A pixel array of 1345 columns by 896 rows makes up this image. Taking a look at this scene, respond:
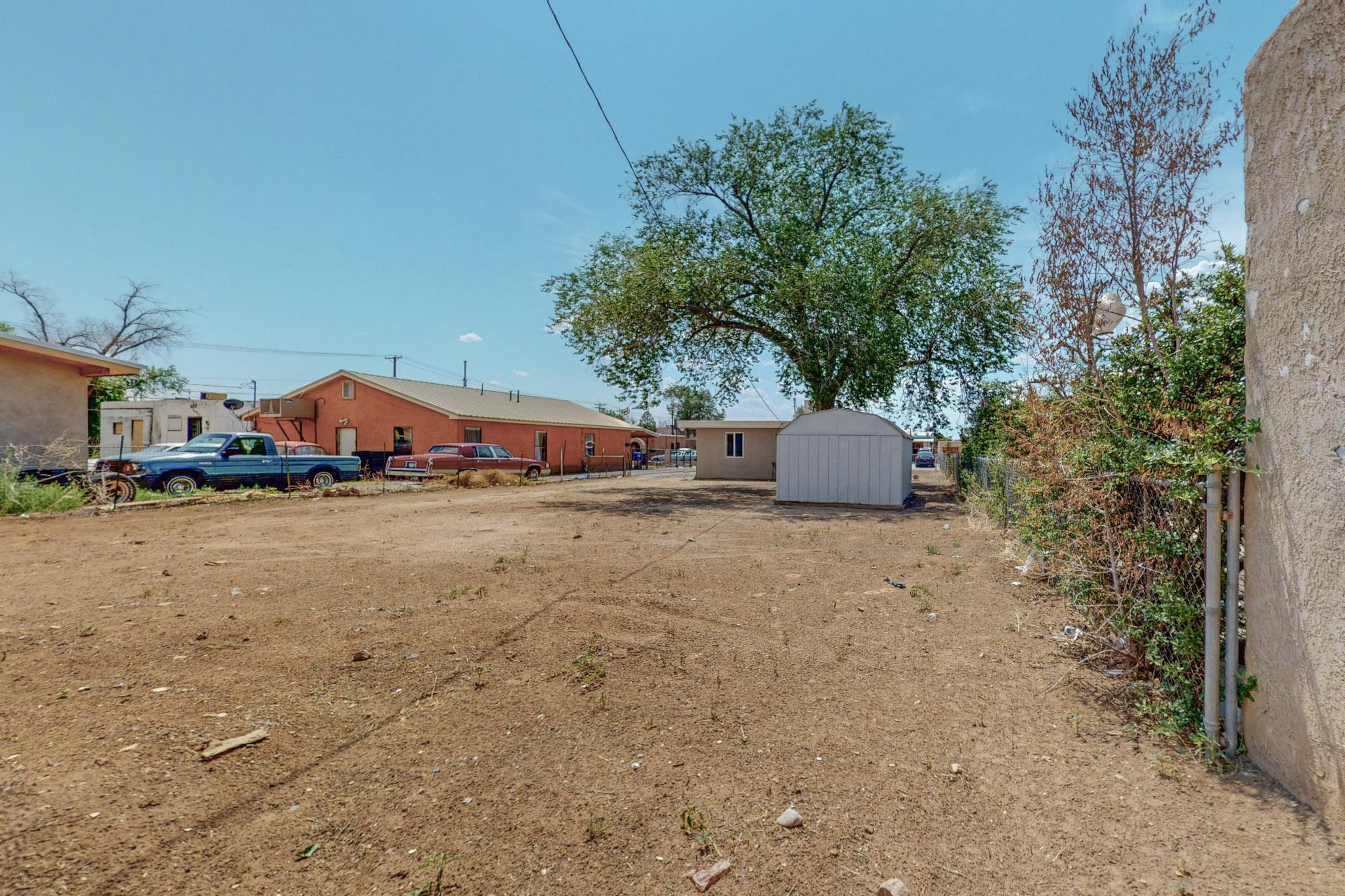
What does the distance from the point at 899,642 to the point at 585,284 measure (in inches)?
633

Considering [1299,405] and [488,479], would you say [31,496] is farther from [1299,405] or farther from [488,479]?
[1299,405]

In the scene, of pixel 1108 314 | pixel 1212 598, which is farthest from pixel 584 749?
pixel 1108 314

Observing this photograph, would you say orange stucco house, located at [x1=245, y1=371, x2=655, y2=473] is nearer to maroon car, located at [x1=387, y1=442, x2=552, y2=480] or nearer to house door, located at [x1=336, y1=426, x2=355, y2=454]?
house door, located at [x1=336, y1=426, x2=355, y2=454]

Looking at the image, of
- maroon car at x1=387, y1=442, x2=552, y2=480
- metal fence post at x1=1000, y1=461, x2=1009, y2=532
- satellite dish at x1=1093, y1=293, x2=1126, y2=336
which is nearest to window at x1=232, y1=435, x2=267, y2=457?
maroon car at x1=387, y1=442, x2=552, y2=480

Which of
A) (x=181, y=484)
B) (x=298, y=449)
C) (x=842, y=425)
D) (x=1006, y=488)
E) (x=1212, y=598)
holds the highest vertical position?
(x=842, y=425)

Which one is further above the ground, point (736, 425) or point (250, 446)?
point (736, 425)

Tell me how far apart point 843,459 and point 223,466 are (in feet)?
53.9

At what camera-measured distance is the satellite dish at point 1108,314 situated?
176 inches

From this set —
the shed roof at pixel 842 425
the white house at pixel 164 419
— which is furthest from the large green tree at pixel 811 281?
the white house at pixel 164 419

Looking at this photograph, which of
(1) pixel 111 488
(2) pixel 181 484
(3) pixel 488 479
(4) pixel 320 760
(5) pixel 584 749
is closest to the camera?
(4) pixel 320 760

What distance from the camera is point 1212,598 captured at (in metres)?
2.86

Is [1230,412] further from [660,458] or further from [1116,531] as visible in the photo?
[660,458]

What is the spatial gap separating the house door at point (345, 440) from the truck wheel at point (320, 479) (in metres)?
10.2

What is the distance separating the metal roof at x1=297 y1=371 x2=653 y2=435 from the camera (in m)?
26.3
